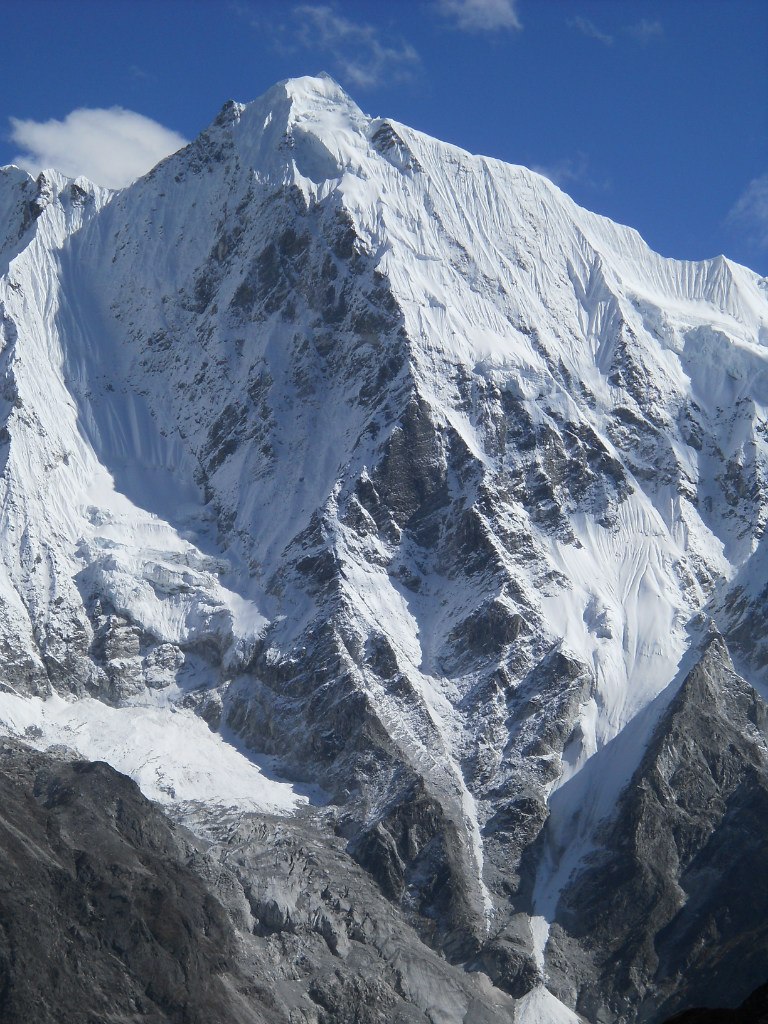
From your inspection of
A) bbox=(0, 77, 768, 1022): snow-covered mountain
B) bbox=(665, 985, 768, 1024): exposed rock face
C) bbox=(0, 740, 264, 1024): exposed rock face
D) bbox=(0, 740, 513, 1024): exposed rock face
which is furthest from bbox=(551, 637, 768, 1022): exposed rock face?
bbox=(665, 985, 768, 1024): exposed rock face

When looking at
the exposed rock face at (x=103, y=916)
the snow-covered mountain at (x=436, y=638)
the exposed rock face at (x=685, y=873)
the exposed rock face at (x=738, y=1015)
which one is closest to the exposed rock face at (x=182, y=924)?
the exposed rock face at (x=103, y=916)

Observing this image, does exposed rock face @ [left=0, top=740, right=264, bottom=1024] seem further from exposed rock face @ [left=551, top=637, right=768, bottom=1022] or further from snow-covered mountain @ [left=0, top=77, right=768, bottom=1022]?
exposed rock face @ [left=551, top=637, right=768, bottom=1022]

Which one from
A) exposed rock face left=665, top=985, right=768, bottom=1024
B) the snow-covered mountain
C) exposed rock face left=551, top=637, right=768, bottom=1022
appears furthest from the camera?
the snow-covered mountain

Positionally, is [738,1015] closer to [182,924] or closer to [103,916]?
[103,916]

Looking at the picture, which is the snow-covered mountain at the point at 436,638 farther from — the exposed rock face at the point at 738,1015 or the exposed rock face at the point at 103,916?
the exposed rock face at the point at 738,1015

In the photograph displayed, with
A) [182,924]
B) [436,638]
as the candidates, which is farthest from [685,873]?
[182,924]

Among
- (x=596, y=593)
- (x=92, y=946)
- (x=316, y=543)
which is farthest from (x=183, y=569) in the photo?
(x=92, y=946)

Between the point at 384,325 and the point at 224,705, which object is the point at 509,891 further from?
the point at 384,325

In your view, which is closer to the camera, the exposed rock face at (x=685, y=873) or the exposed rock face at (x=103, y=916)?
the exposed rock face at (x=103, y=916)
